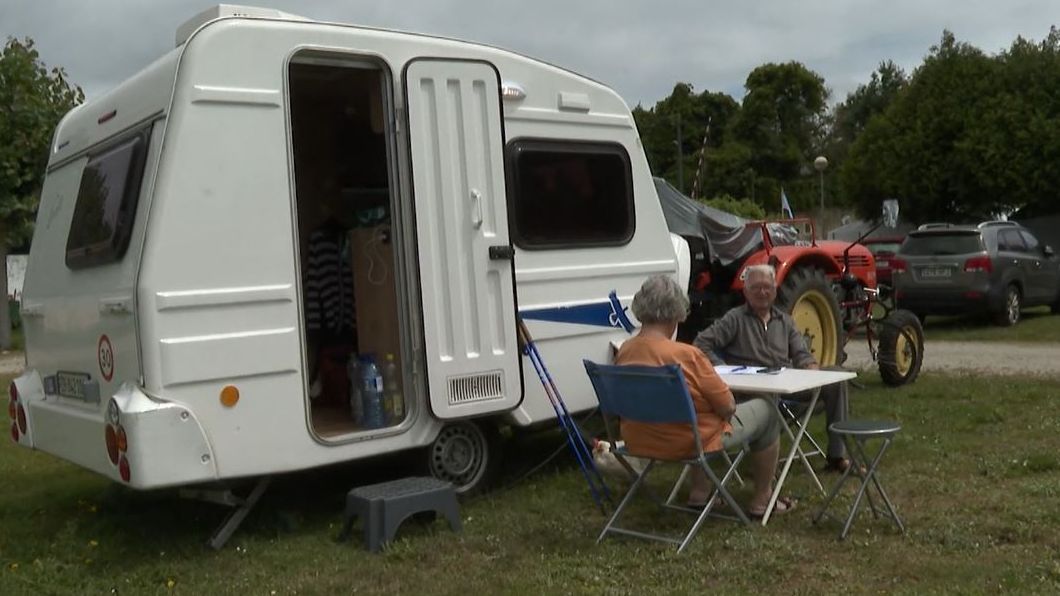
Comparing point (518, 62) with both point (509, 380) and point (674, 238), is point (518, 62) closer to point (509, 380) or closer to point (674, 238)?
point (509, 380)

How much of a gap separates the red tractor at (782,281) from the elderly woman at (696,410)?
3376 millimetres

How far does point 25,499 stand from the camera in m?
6.84

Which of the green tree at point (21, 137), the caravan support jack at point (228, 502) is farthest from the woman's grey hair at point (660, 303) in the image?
the green tree at point (21, 137)

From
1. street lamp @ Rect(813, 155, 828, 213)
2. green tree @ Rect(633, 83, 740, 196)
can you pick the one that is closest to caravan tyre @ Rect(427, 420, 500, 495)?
street lamp @ Rect(813, 155, 828, 213)

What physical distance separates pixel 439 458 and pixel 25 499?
280 cm

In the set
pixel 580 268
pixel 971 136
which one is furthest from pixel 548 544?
pixel 971 136

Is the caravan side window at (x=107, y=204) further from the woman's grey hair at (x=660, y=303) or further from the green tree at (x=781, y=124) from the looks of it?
the green tree at (x=781, y=124)

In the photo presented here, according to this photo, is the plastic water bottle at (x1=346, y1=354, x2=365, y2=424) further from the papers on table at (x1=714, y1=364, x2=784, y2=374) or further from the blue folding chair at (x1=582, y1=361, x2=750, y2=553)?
the papers on table at (x1=714, y1=364, x2=784, y2=374)

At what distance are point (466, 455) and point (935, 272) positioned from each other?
1054 centimetres

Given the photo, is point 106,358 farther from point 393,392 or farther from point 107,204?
point 393,392

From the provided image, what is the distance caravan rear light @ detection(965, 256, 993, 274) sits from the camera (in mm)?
14664

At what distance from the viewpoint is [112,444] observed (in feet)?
16.5

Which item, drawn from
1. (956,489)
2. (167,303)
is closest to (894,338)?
(956,489)

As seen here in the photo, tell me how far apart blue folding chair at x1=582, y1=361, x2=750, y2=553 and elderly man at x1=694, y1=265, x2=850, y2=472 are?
97 cm
